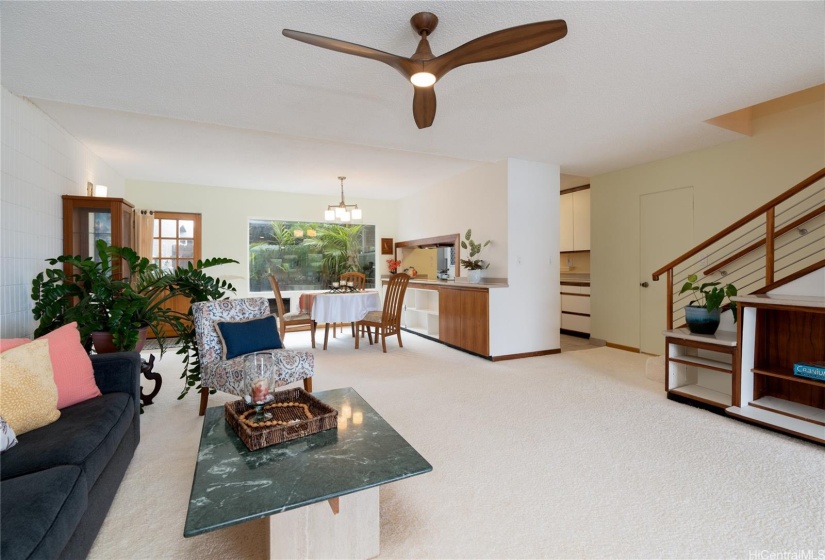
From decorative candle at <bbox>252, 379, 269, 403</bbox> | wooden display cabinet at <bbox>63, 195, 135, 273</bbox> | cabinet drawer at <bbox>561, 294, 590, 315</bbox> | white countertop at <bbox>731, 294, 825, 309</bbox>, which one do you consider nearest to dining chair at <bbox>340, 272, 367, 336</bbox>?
wooden display cabinet at <bbox>63, 195, 135, 273</bbox>

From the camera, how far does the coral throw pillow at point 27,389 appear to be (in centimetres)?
155

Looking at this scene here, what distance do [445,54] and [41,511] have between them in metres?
2.28

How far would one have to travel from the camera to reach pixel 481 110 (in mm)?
3238

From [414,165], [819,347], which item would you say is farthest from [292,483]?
[414,165]

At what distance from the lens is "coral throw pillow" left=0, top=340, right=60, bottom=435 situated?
5.10 feet

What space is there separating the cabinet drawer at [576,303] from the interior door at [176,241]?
5.99 meters

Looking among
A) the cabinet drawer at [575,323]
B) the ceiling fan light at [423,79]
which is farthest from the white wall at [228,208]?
the ceiling fan light at [423,79]

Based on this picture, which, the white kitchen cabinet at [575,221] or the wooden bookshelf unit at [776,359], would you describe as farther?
the white kitchen cabinet at [575,221]

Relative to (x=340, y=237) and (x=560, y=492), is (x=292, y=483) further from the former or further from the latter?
(x=340, y=237)

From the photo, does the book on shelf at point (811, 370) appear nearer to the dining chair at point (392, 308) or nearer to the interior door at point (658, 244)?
the interior door at point (658, 244)

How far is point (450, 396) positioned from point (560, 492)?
1.50 m

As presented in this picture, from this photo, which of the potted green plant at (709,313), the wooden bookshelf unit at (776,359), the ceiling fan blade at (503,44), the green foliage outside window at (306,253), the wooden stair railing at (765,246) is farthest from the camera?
the green foliage outside window at (306,253)

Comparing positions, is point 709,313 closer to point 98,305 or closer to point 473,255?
point 473,255

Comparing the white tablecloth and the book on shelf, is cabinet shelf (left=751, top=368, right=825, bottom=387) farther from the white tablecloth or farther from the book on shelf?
the white tablecloth
